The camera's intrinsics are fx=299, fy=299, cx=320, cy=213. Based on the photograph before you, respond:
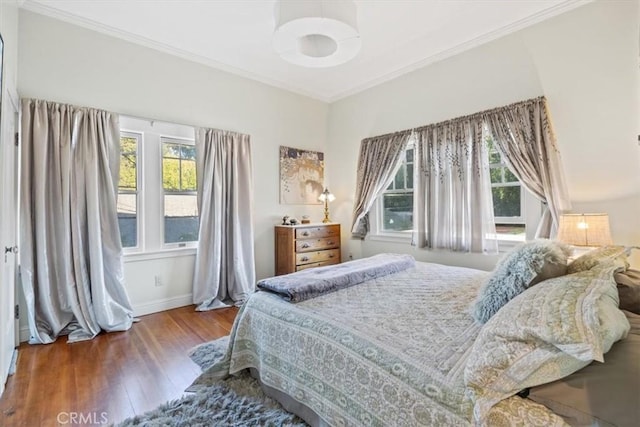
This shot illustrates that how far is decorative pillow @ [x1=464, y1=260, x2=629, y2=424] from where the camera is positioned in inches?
32.7

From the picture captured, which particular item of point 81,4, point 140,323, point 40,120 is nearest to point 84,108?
point 40,120

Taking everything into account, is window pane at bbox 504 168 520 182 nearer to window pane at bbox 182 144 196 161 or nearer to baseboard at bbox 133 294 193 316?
window pane at bbox 182 144 196 161

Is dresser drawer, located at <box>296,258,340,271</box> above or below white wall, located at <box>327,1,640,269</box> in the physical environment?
below

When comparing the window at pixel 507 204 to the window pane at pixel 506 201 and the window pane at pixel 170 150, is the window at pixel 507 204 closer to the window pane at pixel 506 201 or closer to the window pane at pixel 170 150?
the window pane at pixel 506 201

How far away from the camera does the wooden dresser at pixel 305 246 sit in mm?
4016

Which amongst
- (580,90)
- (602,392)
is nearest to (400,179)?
(580,90)

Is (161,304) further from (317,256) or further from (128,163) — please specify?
(317,256)

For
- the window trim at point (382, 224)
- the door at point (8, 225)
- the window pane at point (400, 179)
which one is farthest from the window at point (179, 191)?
the window pane at point (400, 179)

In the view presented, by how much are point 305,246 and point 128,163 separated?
90.9 inches

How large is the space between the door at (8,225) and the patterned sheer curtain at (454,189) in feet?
12.2

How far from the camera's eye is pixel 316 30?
2131 mm

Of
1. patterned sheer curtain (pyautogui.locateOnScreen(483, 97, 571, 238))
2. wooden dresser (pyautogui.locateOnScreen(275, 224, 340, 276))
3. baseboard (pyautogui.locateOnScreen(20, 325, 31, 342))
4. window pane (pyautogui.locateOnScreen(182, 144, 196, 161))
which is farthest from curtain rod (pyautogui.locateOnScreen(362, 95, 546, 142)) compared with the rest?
baseboard (pyautogui.locateOnScreen(20, 325, 31, 342))

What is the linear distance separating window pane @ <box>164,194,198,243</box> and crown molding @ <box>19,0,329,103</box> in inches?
64.7

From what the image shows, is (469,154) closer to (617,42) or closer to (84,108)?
(617,42)
